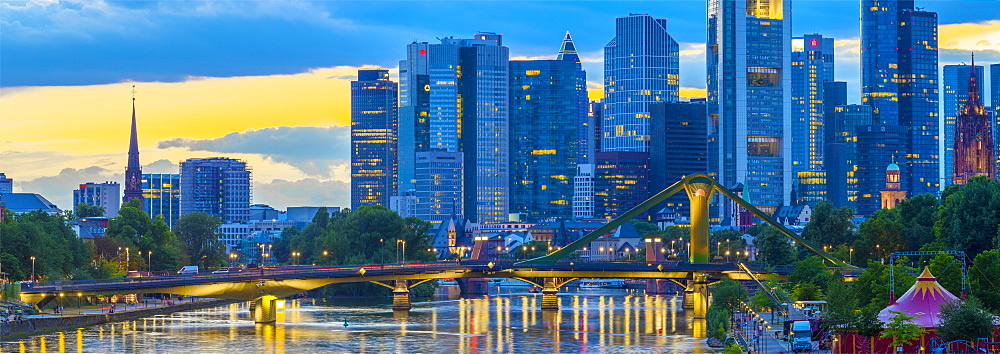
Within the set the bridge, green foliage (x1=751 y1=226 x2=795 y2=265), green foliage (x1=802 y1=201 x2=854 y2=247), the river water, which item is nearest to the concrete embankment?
the river water

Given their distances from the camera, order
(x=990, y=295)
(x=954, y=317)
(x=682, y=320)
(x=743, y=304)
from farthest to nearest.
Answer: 1. (x=682, y=320)
2. (x=743, y=304)
3. (x=990, y=295)
4. (x=954, y=317)

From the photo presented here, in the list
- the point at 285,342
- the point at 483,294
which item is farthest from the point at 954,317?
the point at 483,294

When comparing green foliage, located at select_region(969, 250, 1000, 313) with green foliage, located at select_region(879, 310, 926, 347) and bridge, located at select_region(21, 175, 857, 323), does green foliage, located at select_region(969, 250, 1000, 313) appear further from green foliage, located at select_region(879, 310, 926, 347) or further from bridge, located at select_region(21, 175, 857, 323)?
bridge, located at select_region(21, 175, 857, 323)

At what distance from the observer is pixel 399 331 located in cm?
12181

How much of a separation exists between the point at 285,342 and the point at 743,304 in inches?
1528

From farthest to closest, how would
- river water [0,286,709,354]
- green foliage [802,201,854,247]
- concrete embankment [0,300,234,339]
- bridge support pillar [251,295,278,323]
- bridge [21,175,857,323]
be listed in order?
green foliage [802,201,854,247]
bridge support pillar [251,295,278,323]
bridge [21,175,857,323]
concrete embankment [0,300,234,339]
river water [0,286,709,354]

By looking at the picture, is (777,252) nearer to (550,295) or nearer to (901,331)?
(550,295)

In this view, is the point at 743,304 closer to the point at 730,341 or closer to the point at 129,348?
the point at 730,341

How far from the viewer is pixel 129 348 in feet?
333

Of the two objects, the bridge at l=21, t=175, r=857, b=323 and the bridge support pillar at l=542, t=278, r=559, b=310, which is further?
the bridge support pillar at l=542, t=278, r=559, b=310

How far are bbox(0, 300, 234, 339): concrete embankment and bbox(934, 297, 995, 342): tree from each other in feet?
206

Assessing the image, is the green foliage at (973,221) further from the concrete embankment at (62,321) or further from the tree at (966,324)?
the concrete embankment at (62,321)

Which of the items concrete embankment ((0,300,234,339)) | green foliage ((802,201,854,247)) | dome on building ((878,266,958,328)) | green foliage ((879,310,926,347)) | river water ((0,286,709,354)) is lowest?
river water ((0,286,709,354))

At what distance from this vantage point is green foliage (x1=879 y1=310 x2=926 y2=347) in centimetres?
7000
